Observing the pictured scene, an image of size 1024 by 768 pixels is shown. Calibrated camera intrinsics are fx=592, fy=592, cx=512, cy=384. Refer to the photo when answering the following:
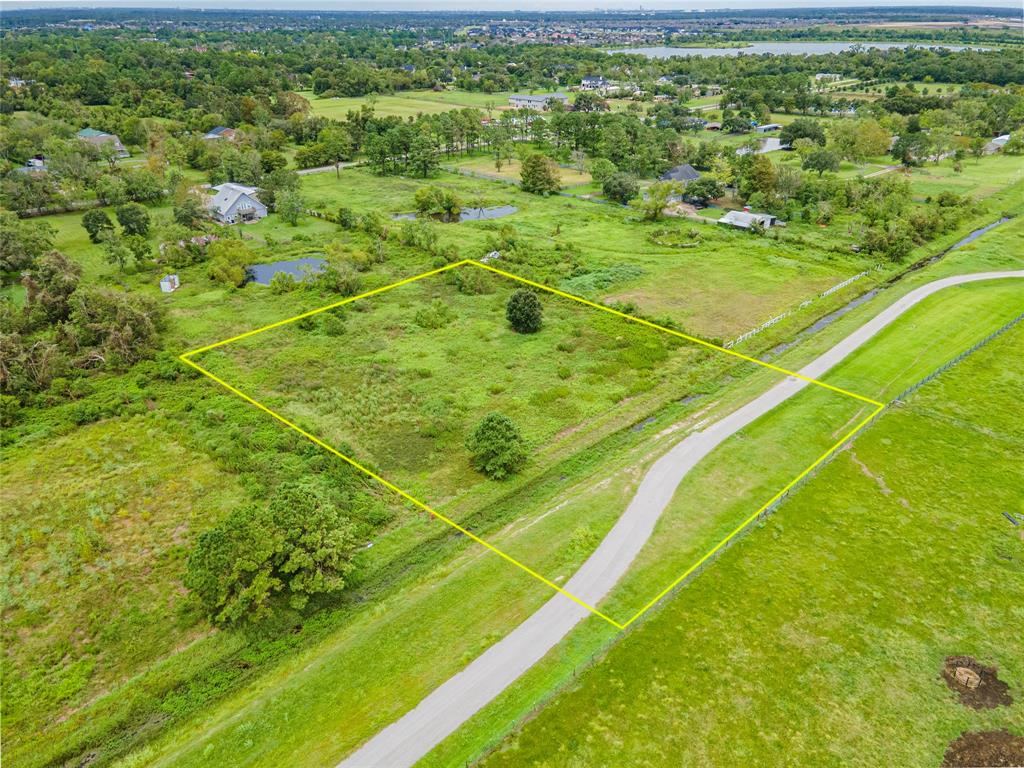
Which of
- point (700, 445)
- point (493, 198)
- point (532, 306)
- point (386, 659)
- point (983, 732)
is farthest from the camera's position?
point (493, 198)

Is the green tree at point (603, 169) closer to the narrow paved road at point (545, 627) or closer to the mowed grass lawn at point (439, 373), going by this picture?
the mowed grass lawn at point (439, 373)

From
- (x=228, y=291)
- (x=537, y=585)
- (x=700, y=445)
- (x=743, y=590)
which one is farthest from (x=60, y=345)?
(x=743, y=590)

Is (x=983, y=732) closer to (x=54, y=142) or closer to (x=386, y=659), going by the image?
(x=386, y=659)

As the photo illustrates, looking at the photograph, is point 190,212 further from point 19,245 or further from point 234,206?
point 19,245

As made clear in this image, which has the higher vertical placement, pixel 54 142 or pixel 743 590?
pixel 54 142

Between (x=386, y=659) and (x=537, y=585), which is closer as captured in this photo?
(x=386, y=659)

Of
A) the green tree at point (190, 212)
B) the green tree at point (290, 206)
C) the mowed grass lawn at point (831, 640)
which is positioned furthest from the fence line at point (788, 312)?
the green tree at point (190, 212)
